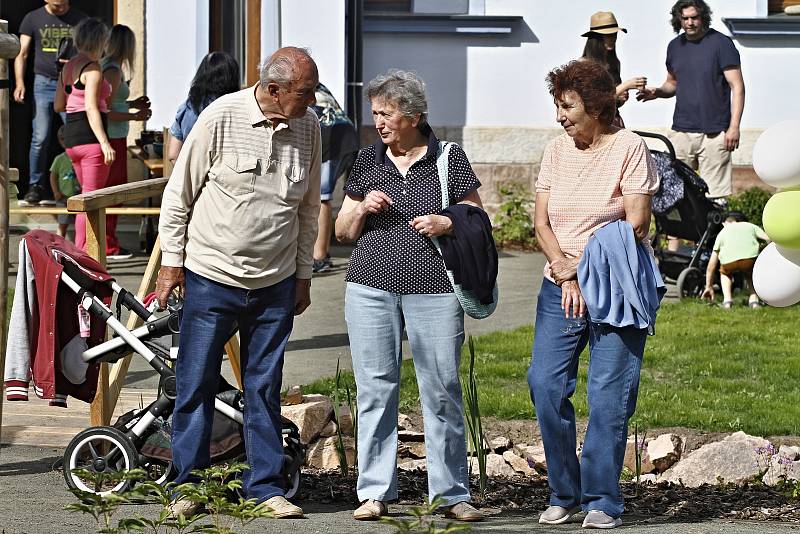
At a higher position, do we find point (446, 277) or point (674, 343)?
point (446, 277)

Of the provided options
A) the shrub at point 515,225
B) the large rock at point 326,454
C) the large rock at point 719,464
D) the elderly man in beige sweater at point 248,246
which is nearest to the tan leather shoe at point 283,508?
the elderly man in beige sweater at point 248,246

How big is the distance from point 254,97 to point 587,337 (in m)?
1.56

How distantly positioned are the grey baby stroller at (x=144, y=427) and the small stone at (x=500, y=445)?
1175mm

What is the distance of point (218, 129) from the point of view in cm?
559

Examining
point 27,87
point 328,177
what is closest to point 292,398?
point 328,177

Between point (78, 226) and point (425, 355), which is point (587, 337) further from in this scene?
point (78, 226)

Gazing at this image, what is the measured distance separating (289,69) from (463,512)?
1805 millimetres

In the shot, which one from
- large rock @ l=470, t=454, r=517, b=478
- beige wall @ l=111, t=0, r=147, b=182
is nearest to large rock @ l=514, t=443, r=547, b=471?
large rock @ l=470, t=454, r=517, b=478

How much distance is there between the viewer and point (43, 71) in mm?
13258

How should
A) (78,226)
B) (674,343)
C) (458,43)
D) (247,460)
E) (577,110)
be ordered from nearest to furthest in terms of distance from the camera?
(577,110)
(247,460)
(674,343)
(78,226)
(458,43)

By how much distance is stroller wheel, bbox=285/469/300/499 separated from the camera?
6023 mm

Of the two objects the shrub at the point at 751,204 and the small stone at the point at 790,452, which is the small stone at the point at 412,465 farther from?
the shrub at the point at 751,204

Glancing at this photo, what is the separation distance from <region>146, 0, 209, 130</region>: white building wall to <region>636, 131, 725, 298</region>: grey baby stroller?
4399 millimetres

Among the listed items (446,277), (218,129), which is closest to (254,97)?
(218,129)
